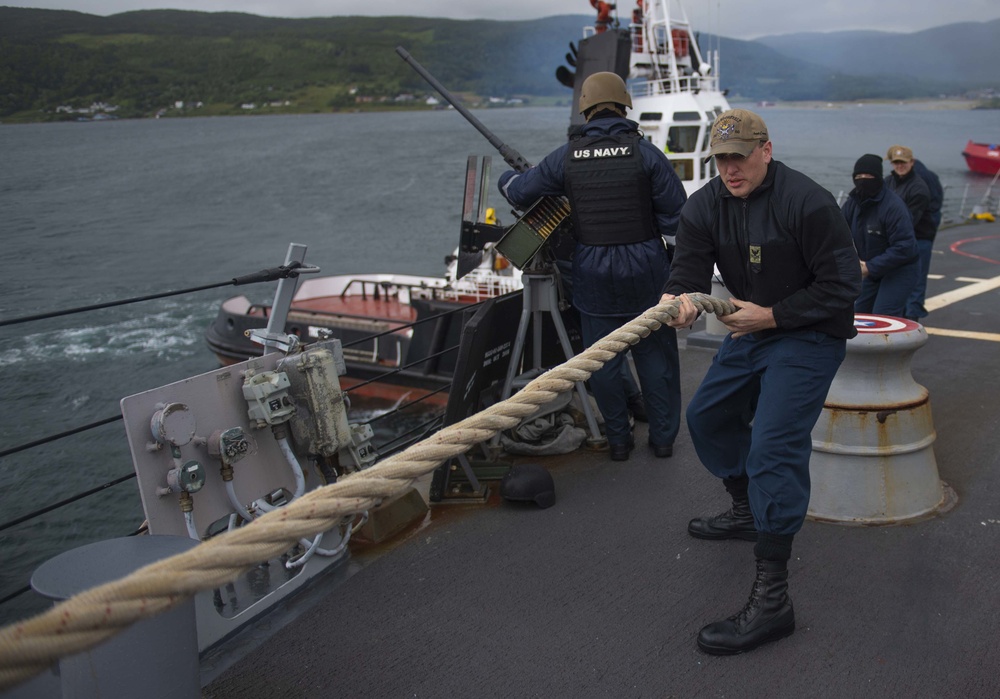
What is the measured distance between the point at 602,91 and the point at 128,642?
355cm

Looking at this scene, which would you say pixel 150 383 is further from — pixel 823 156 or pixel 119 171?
pixel 823 156

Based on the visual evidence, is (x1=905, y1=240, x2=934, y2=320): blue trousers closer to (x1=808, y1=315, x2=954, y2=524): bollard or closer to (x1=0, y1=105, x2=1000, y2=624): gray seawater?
(x1=808, y1=315, x2=954, y2=524): bollard

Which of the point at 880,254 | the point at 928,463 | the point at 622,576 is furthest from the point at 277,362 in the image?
the point at 880,254

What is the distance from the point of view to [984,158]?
50.4m

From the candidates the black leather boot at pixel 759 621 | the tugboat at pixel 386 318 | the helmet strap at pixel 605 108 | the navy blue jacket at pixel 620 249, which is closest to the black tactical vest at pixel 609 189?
the navy blue jacket at pixel 620 249

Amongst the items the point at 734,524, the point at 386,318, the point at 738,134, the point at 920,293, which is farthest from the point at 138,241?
the point at 738,134

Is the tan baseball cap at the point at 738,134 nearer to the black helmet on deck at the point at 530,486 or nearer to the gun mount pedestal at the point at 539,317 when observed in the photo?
the black helmet on deck at the point at 530,486

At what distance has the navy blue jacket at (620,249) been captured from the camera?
4.55m

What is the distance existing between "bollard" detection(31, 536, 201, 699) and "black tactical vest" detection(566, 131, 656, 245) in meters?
2.89

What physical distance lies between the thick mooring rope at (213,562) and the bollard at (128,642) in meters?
0.77

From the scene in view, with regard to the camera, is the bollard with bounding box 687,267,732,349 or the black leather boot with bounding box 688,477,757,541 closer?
the black leather boot with bounding box 688,477,757,541

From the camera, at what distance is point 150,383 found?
18844 mm

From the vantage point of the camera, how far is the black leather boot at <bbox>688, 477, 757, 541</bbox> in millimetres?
3783

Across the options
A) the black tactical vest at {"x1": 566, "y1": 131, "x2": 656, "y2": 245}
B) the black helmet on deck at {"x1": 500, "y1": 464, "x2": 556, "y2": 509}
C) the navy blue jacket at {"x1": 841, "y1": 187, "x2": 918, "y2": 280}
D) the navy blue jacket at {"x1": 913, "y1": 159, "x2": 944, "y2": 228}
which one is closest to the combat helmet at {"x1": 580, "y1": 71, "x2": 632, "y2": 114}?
the black tactical vest at {"x1": 566, "y1": 131, "x2": 656, "y2": 245}
